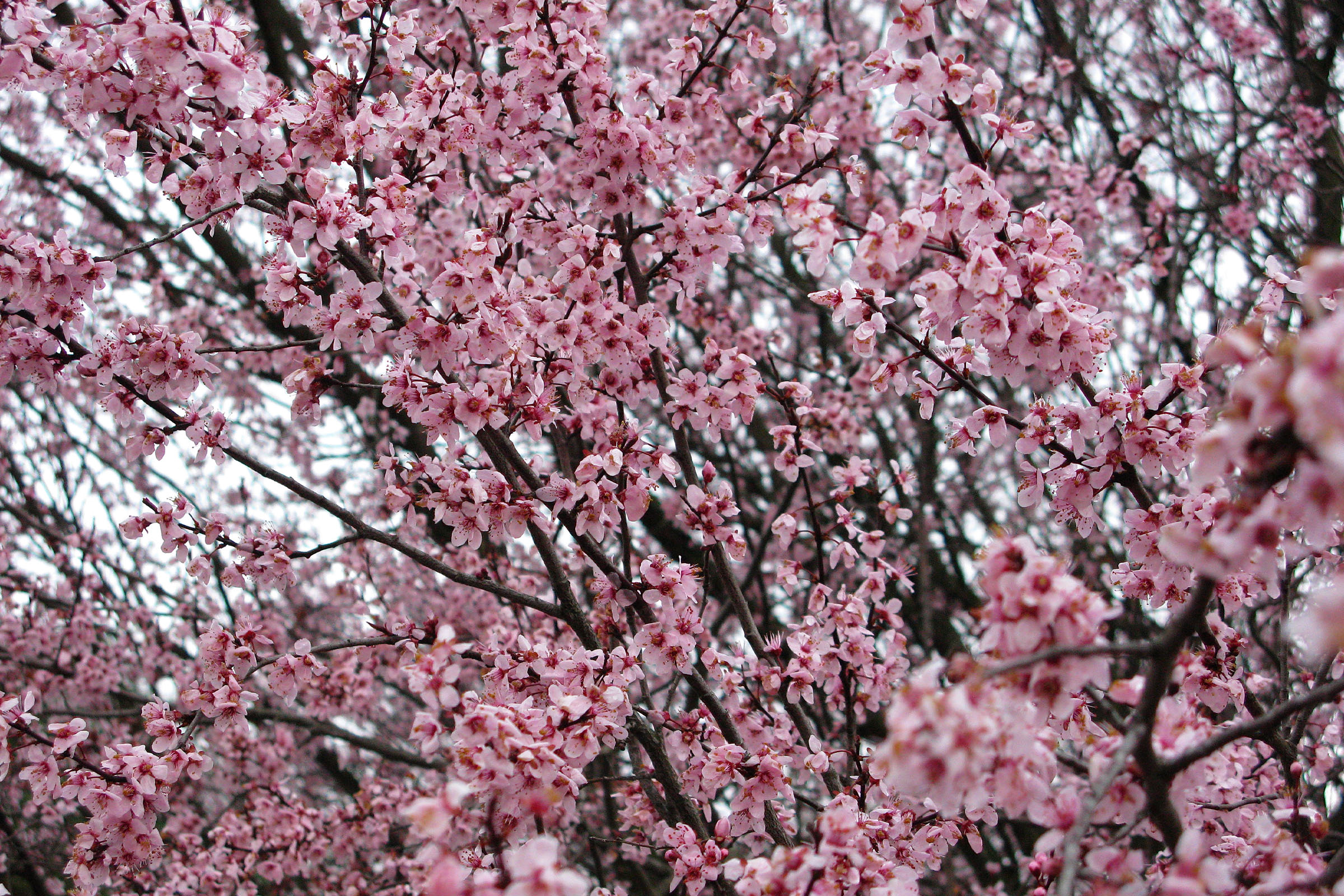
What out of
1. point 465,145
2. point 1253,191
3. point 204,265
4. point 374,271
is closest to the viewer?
point 374,271

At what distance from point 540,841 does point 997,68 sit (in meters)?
7.36

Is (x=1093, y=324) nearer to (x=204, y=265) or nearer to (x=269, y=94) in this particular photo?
(x=269, y=94)

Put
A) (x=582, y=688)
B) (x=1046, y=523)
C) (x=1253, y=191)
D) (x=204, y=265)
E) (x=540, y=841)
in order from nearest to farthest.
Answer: (x=540, y=841) < (x=582, y=688) < (x=1253, y=191) < (x=204, y=265) < (x=1046, y=523)

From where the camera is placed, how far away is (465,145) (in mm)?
3373

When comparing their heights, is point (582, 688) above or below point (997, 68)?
below

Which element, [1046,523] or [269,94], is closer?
[269,94]

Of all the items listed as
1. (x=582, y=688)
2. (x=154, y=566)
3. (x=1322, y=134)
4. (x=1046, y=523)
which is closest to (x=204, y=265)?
(x=154, y=566)

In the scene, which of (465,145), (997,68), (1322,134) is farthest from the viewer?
(997,68)

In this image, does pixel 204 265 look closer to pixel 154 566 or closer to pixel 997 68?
pixel 154 566

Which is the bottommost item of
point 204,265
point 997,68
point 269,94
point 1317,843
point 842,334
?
point 1317,843

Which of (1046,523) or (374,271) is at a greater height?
(1046,523)

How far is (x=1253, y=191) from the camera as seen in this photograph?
5.95 m

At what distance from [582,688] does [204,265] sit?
565cm

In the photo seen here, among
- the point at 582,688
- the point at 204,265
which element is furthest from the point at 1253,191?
the point at 204,265
